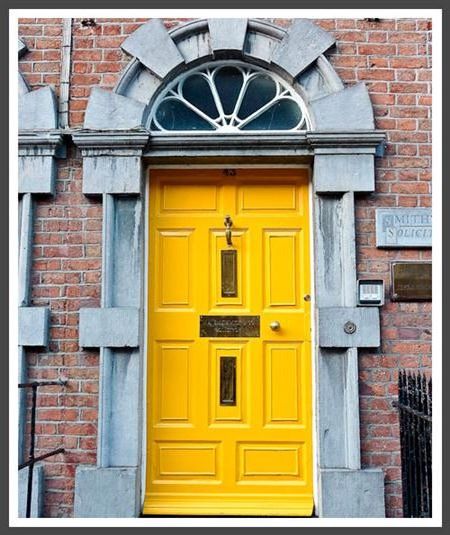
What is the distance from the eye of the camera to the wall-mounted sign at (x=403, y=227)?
448 centimetres

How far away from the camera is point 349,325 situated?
14.3 feet

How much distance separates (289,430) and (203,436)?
0.64 meters

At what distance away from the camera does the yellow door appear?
451 centimetres

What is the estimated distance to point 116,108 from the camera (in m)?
4.61

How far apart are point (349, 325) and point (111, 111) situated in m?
2.38

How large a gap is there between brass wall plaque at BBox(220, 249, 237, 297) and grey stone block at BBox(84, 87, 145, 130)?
1190mm

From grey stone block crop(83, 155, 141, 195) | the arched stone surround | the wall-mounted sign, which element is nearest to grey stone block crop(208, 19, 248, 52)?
the arched stone surround

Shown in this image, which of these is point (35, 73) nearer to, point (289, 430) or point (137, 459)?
point (137, 459)

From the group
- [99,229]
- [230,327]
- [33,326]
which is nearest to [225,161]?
[99,229]

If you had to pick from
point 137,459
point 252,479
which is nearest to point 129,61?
point 137,459

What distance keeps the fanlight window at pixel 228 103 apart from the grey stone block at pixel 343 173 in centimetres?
39

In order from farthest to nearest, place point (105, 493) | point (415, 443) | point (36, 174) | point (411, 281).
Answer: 1. point (36, 174)
2. point (411, 281)
3. point (105, 493)
4. point (415, 443)

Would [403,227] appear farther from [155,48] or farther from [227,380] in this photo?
[155,48]

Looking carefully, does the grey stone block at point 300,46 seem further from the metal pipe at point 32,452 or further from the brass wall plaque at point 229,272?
the metal pipe at point 32,452
